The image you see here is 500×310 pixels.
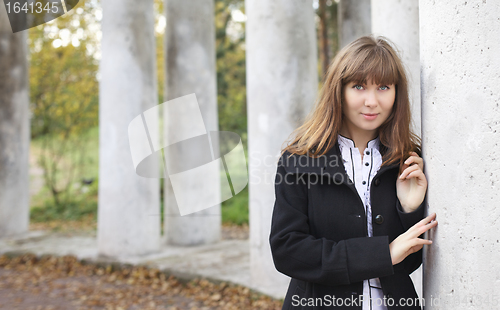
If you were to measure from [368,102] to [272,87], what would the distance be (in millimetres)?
3540

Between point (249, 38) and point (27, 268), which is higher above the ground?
point (249, 38)

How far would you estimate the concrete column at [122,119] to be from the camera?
7379mm

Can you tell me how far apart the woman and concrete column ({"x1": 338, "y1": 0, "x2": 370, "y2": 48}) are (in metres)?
6.81

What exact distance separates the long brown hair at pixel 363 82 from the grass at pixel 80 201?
10005mm

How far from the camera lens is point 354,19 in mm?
8453

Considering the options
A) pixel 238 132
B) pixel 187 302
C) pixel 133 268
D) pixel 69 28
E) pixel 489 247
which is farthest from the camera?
pixel 238 132

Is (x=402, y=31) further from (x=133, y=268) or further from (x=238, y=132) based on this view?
(x=238, y=132)

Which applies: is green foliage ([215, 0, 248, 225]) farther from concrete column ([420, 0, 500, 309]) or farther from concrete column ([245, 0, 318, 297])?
concrete column ([420, 0, 500, 309])

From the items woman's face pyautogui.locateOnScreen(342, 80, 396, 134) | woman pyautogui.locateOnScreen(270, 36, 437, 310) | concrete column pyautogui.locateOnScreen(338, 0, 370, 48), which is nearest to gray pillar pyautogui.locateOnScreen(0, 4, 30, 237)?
concrete column pyautogui.locateOnScreen(338, 0, 370, 48)

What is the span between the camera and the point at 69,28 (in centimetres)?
1198

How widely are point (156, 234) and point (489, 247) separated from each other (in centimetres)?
689

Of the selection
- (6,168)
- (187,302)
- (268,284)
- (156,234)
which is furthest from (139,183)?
(6,168)

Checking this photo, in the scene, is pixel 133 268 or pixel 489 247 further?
pixel 133 268

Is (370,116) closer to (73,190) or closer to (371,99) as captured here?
(371,99)
